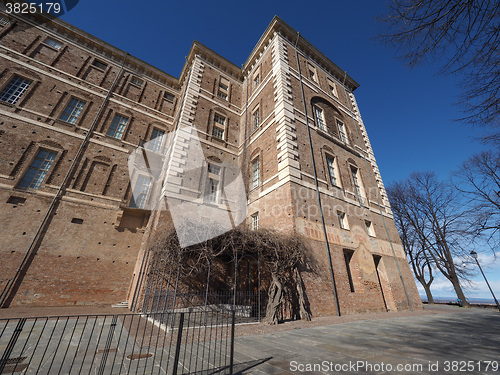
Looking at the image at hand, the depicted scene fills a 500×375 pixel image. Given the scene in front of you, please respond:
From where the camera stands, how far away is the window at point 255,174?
1293 centimetres

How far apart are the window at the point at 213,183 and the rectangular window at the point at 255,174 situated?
7.91 feet

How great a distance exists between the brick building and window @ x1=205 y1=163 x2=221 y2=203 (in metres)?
0.17

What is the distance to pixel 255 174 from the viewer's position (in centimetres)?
1345

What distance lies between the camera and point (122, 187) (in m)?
13.3

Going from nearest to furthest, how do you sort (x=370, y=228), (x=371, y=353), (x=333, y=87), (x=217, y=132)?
(x=371, y=353) → (x=370, y=228) → (x=217, y=132) → (x=333, y=87)

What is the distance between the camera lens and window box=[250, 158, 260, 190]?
12.9 meters

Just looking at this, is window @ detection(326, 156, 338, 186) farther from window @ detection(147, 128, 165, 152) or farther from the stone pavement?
window @ detection(147, 128, 165, 152)

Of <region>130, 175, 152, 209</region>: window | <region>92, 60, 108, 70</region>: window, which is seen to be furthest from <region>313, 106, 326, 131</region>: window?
<region>92, 60, 108, 70</region>: window

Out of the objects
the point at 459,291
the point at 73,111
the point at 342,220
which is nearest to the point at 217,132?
the point at 73,111

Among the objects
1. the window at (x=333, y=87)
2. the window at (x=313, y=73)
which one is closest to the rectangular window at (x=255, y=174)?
the window at (x=313, y=73)

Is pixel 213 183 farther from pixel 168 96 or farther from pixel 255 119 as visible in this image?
pixel 168 96

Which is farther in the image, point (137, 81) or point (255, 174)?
point (137, 81)

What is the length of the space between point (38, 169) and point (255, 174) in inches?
494

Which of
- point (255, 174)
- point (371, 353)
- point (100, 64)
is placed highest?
point (100, 64)
